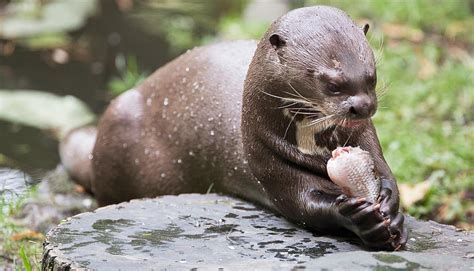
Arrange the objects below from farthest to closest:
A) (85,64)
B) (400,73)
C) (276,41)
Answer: (85,64)
(400,73)
(276,41)

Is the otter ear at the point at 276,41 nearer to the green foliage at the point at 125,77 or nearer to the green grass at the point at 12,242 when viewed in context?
the green grass at the point at 12,242

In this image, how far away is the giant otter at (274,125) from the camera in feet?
9.78

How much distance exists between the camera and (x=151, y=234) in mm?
3201

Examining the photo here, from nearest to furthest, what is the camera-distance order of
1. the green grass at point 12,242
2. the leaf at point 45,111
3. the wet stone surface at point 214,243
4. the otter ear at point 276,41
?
1. the wet stone surface at point 214,243
2. the otter ear at point 276,41
3. the green grass at point 12,242
4. the leaf at point 45,111

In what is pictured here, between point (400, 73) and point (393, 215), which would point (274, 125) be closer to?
point (393, 215)

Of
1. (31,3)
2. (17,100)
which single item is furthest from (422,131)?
(31,3)

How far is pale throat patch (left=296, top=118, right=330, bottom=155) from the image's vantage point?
3.17m

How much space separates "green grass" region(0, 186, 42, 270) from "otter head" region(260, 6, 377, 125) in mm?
1384

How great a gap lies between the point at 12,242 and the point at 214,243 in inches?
59.5

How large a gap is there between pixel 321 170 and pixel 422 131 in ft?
9.70

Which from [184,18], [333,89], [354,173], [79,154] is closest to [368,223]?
[354,173]

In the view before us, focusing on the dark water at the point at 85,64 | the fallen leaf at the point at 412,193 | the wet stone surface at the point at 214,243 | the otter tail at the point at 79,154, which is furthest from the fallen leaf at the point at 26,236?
the fallen leaf at the point at 412,193

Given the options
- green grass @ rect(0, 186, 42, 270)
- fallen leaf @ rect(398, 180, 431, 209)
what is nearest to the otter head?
green grass @ rect(0, 186, 42, 270)

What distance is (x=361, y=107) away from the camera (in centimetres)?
288
